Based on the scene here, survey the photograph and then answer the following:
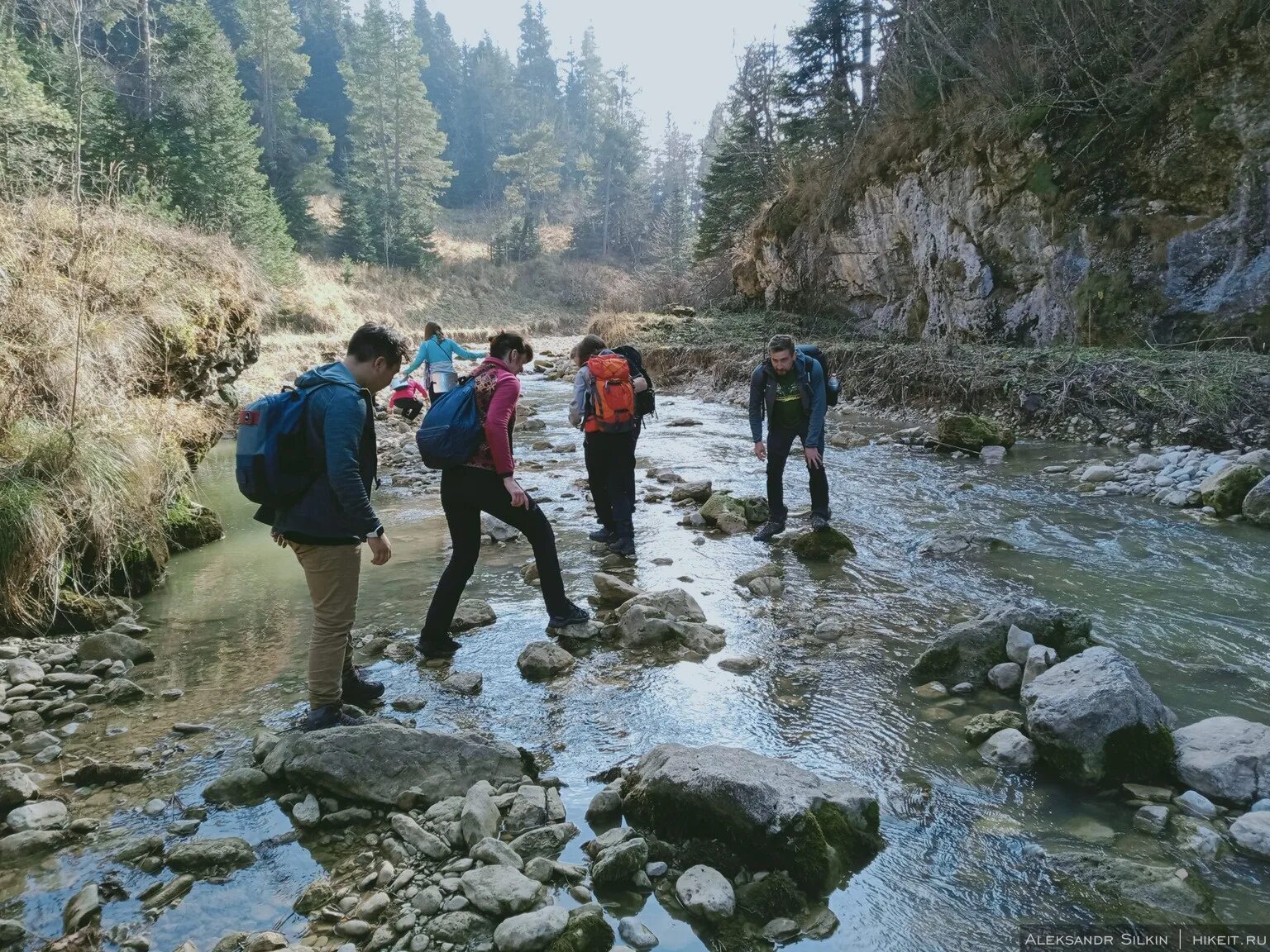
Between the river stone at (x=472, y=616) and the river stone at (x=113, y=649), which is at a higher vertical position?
the river stone at (x=113, y=649)

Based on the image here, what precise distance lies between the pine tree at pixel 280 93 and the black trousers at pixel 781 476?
2034 inches

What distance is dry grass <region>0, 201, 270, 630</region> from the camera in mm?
5449

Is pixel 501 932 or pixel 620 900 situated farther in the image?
pixel 620 900

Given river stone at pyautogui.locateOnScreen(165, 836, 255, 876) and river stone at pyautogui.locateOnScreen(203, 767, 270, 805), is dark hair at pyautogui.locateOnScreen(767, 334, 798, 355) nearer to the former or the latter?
river stone at pyautogui.locateOnScreen(203, 767, 270, 805)

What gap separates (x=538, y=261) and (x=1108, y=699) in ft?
208

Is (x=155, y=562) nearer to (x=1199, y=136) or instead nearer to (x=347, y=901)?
(x=347, y=901)

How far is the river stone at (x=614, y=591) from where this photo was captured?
5.98 meters

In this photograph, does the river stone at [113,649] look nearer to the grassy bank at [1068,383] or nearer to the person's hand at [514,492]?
the person's hand at [514,492]

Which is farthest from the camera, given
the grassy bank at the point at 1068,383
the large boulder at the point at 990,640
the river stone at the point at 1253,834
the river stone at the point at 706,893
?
the grassy bank at the point at 1068,383

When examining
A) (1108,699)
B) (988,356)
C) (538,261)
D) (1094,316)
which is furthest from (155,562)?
(538,261)

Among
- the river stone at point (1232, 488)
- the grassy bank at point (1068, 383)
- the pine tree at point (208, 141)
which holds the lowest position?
the river stone at point (1232, 488)

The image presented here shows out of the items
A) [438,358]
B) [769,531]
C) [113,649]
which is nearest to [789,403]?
[769,531]

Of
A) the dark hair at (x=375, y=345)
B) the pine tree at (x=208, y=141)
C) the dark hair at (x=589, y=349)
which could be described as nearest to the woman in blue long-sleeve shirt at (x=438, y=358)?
the dark hair at (x=589, y=349)

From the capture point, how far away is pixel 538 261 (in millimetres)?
63031
